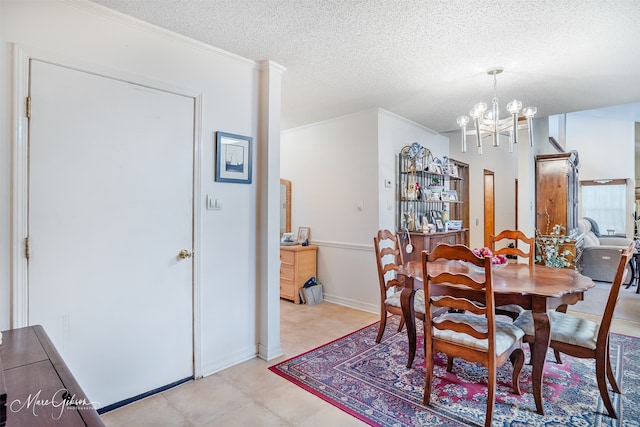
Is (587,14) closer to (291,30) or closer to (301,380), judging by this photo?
(291,30)

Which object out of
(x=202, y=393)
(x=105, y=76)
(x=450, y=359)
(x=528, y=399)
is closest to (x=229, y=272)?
(x=202, y=393)

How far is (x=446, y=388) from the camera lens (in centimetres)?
226

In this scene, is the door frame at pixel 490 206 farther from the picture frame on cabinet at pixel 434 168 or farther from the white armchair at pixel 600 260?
the picture frame on cabinet at pixel 434 168

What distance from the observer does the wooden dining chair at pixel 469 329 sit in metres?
1.86

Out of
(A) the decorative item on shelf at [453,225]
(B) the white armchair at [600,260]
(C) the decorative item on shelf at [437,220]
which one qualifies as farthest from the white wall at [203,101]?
(B) the white armchair at [600,260]

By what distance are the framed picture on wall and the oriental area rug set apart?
1488 millimetres

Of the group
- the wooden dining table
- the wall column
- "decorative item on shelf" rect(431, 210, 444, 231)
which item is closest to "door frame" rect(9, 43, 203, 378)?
the wall column

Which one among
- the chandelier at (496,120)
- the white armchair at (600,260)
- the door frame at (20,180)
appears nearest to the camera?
the door frame at (20,180)

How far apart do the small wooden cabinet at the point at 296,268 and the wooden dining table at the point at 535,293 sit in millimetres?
1939

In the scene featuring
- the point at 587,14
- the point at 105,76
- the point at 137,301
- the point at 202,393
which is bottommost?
the point at 202,393

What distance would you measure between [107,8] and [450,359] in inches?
126

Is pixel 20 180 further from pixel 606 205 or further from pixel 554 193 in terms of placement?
pixel 606 205

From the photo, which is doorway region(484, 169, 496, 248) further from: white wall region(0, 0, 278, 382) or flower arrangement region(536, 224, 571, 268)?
white wall region(0, 0, 278, 382)

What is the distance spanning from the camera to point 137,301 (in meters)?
2.16
